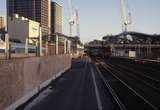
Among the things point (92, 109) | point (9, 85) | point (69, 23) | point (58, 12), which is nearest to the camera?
point (9, 85)

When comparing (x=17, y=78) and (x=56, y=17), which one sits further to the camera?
(x=56, y=17)

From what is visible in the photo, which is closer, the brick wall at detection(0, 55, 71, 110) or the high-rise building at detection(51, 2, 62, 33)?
the brick wall at detection(0, 55, 71, 110)

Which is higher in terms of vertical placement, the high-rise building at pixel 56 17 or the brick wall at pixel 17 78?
the high-rise building at pixel 56 17

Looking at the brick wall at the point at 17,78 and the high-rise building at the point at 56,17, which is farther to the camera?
the high-rise building at the point at 56,17

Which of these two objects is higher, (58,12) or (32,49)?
(58,12)

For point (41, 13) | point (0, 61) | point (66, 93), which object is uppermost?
point (41, 13)

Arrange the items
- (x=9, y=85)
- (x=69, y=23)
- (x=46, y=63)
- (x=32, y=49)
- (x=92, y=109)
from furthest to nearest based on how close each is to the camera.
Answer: (x=69, y=23), (x=46, y=63), (x=32, y=49), (x=92, y=109), (x=9, y=85)

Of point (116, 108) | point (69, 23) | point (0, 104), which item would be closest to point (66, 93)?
point (116, 108)

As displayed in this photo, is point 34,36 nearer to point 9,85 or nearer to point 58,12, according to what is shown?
point 9,85

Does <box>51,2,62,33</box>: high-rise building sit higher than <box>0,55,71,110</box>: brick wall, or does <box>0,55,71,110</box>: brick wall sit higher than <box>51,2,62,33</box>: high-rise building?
<box>51,2,62,33</box>: high-rise building

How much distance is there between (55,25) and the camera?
458ft

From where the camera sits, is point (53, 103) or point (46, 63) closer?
point (53, 103)

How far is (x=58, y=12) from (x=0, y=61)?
134438 mm

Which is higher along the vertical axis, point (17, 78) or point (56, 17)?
point (56, 17)
